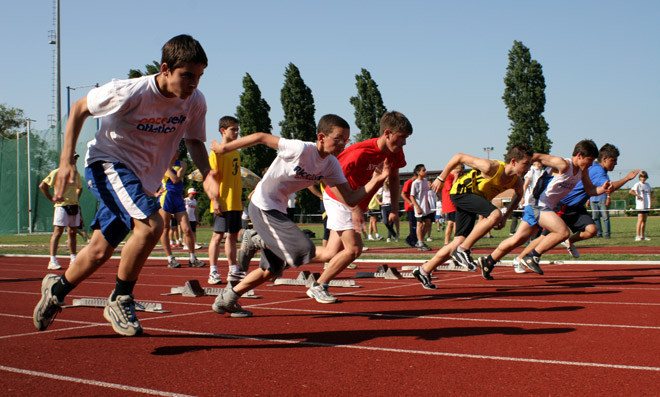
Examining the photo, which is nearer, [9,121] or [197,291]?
[197,291]

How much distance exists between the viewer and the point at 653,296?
650 centimetres

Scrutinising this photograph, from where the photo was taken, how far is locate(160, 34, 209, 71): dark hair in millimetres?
3895

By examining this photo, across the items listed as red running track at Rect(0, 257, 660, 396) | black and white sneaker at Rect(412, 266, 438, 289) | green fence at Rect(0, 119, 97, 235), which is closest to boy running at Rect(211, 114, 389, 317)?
red running track at Rect(0, 257, 660, 396)

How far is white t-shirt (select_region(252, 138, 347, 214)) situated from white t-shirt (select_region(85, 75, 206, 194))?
39.1 inches

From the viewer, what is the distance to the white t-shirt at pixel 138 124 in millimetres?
3986

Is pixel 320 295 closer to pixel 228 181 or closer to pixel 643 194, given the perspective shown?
pixel 228 181

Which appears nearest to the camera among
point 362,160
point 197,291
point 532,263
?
point 362,160

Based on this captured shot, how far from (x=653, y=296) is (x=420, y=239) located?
29.1ft

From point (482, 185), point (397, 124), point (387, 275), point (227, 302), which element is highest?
point (397, 124)

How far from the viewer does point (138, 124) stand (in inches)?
161

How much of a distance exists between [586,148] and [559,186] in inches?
24.1

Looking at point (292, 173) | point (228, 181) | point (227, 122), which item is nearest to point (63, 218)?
point (228, 181)

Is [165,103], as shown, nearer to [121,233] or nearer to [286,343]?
[121,233]

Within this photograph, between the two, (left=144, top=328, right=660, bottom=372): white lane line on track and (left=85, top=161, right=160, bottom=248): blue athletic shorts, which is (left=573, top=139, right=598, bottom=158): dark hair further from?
(left=85, top=161, right=160, bottom=248): blue athletic shorts
